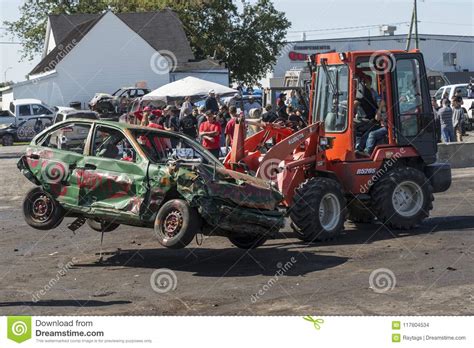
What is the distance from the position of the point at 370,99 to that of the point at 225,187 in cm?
384

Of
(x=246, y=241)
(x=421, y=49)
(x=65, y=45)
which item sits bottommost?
(x=246, y=241)

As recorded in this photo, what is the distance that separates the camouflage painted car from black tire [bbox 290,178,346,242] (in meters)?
0.84

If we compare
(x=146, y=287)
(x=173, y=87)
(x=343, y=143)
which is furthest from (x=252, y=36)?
(x=146, y=287)

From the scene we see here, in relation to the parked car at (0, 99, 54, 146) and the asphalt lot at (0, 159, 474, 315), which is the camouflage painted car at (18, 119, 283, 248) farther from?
the parked car at (0, 99, 54, 146)

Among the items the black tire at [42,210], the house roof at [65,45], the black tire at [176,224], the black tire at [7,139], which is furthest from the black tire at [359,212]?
the house roof at [65,45]

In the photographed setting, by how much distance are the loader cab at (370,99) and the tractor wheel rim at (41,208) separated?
462 centimetres

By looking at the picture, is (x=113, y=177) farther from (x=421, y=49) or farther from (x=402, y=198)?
(x=421, y=49)

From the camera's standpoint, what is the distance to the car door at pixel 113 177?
38.3 feet

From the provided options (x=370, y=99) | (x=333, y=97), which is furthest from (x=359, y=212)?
(x=333, y=97)

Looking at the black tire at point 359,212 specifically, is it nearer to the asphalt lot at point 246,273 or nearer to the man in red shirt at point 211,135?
the asphalt lot at point 246,273

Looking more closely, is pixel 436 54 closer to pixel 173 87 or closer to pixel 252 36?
pixel 252 36

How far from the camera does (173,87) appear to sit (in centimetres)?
3591

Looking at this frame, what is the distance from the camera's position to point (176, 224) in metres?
11.2
